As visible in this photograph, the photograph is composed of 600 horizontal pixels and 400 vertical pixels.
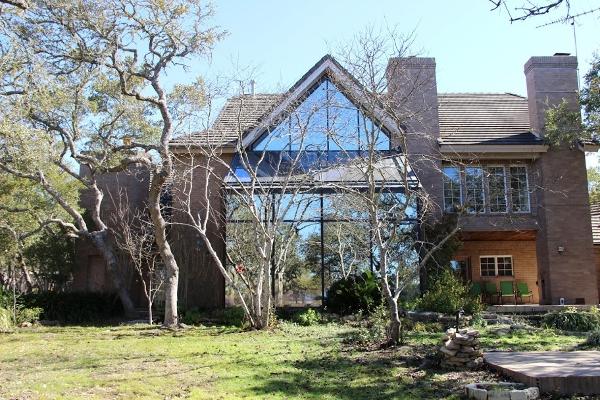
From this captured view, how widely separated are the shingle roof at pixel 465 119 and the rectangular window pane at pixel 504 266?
18.2 ft

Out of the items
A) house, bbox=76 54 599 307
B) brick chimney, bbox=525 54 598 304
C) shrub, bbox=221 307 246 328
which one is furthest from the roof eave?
shrub, bbox=221 307 246 328

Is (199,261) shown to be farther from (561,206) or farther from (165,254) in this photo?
(561,206)

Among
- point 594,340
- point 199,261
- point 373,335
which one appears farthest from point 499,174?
point 199,261

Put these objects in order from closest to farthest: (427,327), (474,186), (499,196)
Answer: (427,327)
(474,186)
(499,196)

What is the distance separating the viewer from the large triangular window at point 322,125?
15540mm

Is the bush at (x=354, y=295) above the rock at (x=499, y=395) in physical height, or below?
above

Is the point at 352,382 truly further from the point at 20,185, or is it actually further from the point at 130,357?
the point at 20,185

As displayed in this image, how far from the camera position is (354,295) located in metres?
18.5

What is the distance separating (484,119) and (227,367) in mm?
17704

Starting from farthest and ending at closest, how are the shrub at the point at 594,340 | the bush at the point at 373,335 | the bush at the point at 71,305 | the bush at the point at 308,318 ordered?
the bush at the point at 71,305 < the bush at the point at 308,318 < the bush at the point at 373,335 < the shrub at the point at 594,340

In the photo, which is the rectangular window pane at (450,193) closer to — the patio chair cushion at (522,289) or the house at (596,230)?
the patio chair cushion at (522,289)

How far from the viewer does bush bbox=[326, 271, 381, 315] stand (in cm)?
1839

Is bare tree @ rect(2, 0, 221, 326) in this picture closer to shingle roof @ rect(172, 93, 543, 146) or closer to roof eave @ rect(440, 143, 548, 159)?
shingle roof @ rect(172, 93, 543, 146)

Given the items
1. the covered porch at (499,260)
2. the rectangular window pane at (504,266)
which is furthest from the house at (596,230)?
the rectangular window pane at (504,266)
